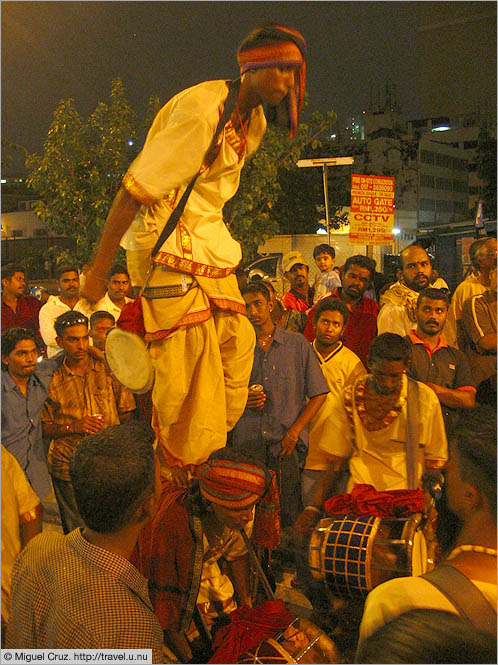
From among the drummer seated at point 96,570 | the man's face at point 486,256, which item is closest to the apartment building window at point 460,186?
the man's face at point 486,256

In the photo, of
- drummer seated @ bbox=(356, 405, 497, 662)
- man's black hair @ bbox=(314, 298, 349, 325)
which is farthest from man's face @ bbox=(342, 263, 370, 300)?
drummer seated @ bbox=(356, 405, 497, 662)

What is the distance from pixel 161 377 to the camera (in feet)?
7.44

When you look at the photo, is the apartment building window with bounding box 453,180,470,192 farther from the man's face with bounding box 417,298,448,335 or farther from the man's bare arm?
the man's bare arm

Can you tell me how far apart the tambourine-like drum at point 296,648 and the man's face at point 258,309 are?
128 cm

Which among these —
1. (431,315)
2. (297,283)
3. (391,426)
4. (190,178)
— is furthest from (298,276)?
(190,178)

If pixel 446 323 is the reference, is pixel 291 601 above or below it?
below

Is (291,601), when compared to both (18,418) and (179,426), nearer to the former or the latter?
(179,426)

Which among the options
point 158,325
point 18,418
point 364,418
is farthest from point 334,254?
point 18,418

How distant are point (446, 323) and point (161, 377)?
1.71 m

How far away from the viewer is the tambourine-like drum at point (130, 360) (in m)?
2.21

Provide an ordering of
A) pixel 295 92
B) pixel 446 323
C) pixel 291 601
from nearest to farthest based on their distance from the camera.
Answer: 1. pixel 295 92
2. pixel 291 601
3. pixel 446 323

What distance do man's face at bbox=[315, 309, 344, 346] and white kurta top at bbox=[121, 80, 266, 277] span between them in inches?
32.6

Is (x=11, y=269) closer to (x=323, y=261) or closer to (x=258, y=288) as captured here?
(x=258, y=288)

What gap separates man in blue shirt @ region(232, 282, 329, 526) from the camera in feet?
9.27
